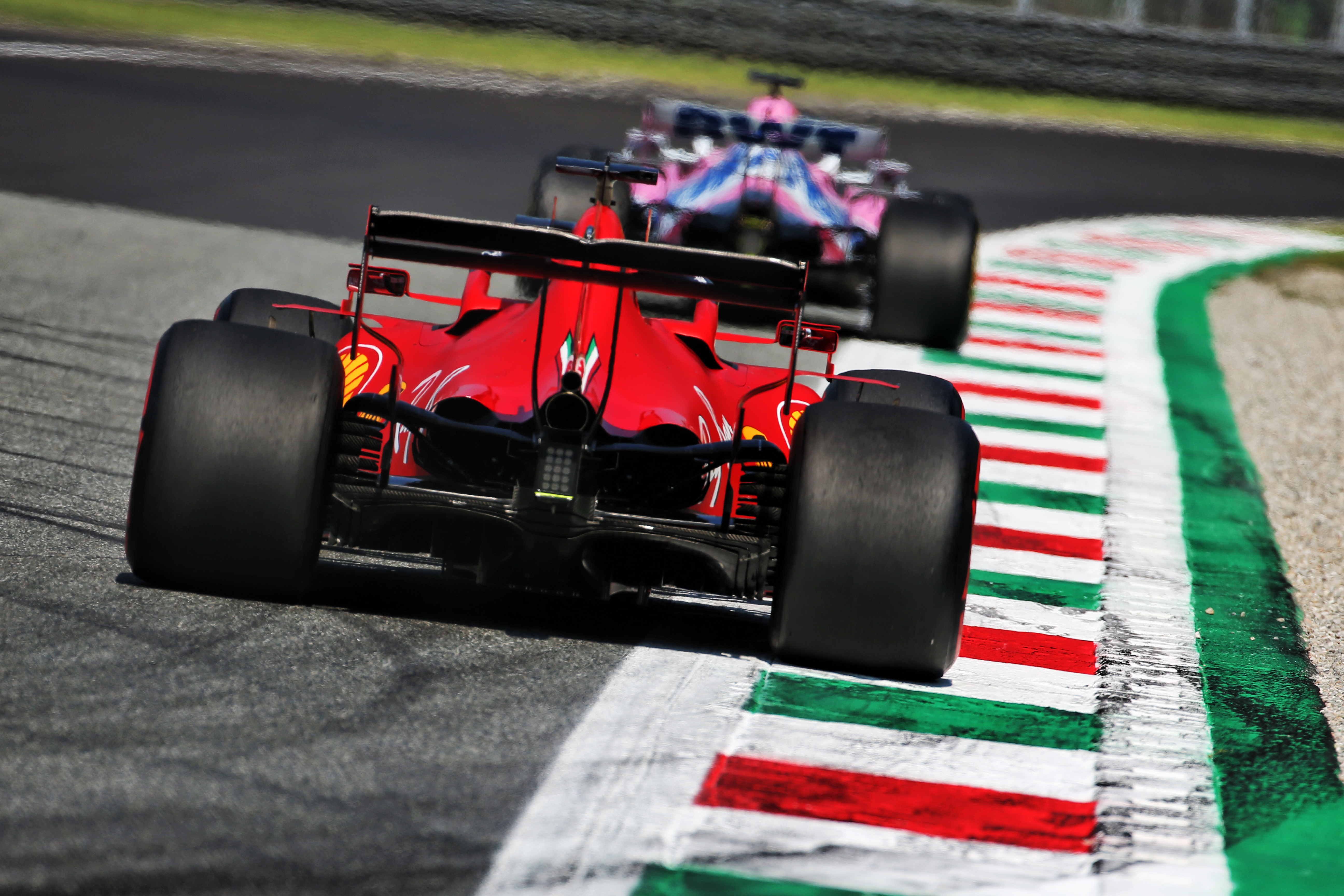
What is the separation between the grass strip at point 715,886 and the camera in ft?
11.1

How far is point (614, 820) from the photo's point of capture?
368cm

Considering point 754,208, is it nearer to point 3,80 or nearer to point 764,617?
point 764,617

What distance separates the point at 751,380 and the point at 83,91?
13479 mm

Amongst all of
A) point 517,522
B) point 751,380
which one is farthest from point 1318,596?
point 517,522

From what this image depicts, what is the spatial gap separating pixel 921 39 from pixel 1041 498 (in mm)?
16124

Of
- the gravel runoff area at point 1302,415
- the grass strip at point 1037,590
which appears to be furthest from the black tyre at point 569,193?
the grass strip at point 1037,590

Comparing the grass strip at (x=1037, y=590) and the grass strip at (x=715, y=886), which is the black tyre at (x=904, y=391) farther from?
the grass strip at (x=715, y=886)

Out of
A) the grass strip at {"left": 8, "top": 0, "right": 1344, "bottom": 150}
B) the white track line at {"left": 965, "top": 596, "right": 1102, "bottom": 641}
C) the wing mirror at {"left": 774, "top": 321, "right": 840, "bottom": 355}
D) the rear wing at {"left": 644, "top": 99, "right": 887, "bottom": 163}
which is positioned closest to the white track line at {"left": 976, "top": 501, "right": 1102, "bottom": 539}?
the white track line at {"left": 965, "top": 596, "right": 1102, "bottom": 641}

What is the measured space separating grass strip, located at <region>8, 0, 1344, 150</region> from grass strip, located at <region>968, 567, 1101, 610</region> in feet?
52.3

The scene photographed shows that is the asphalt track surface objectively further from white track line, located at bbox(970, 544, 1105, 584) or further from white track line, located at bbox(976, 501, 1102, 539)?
white track line, located at bbox(976, 501, 1102, 539)

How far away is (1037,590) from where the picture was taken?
616cm

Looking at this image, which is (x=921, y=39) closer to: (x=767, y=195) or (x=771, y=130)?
(x=771, y=130)

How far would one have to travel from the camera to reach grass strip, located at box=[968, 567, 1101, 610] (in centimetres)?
602

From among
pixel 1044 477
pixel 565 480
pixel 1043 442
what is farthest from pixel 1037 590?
pixel 1043 442
